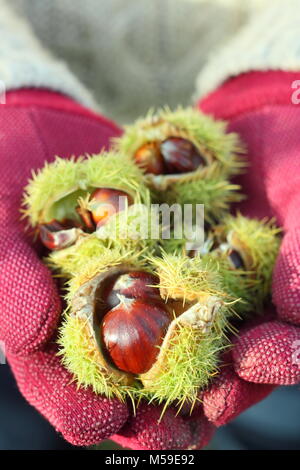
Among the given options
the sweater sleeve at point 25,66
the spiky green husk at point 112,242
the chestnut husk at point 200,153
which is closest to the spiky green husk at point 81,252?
the spiky green husk at point 112,242

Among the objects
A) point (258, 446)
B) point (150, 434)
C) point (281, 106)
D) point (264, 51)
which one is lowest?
point (258, 446)

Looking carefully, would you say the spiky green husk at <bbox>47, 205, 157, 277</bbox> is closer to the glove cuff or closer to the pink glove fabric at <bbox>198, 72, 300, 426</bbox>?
the pink glove fabric at <bbox>198, 72, 300, 426</bbox>

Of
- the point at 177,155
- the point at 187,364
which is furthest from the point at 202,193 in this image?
the point at 187,364

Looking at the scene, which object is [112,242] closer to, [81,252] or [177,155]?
[81,252]

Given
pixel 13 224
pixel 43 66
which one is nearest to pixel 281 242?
pixel 13 224

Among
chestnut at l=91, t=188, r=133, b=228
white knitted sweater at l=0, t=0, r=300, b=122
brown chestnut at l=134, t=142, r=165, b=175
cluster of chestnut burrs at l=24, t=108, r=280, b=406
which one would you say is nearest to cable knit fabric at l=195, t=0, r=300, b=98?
white knitted sweater at l=0, t=0, r=300, b=122

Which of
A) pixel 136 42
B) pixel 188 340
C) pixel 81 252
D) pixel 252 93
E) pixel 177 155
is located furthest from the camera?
pixel 136 42
